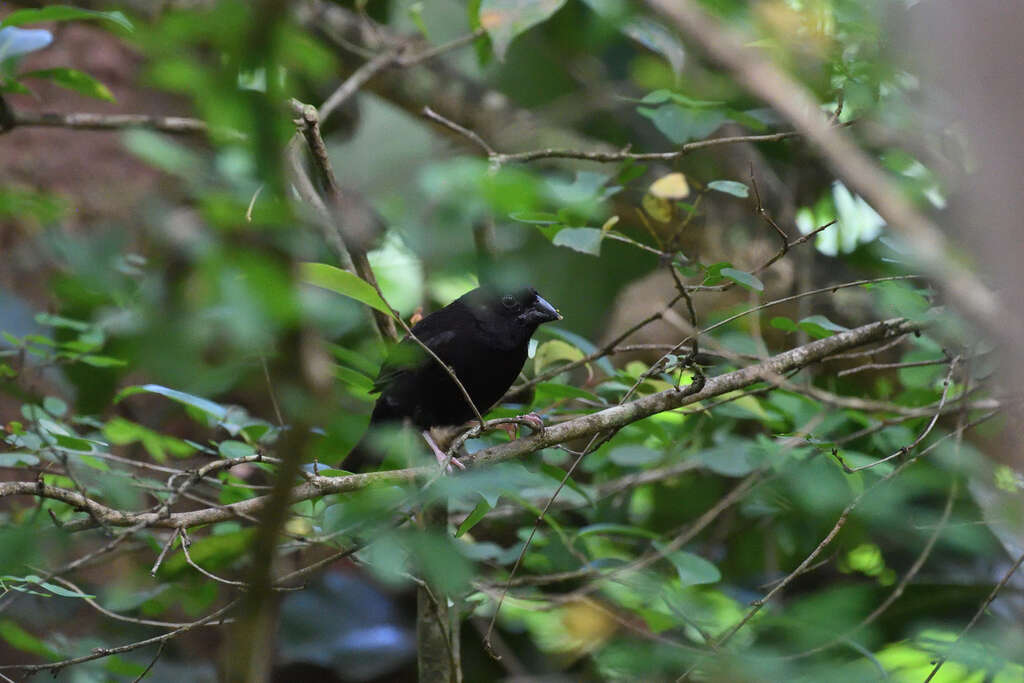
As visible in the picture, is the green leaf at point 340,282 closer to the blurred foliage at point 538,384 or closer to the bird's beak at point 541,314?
the blurred foliage at point 538,384

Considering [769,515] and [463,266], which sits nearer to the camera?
[463,266]

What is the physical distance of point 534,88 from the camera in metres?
6.33

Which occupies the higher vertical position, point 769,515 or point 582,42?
point 582,42

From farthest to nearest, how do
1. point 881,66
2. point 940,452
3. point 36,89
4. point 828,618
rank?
point 36,89 < point 940,452 < point 881,66 < point 828,618

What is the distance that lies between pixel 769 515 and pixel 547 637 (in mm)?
1145

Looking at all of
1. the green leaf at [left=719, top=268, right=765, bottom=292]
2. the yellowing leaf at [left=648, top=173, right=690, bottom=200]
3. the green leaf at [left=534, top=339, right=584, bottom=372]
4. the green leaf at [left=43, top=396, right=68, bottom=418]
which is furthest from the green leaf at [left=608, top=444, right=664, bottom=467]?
the green leaf at [left=43, top=396, right=68, bottom=418]

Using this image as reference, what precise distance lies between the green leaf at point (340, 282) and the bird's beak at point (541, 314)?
1530mm

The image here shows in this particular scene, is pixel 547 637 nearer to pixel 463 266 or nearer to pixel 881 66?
pixel 881 66

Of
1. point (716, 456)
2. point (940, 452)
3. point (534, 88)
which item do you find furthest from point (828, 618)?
point (534, 88)

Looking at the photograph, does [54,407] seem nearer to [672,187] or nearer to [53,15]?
[53,15]

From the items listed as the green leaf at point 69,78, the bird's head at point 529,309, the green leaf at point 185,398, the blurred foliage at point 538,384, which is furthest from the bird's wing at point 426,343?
the green leaf at point 69,78

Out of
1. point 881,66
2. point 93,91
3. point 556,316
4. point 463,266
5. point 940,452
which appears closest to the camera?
point 463,266

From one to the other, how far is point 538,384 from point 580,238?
26.2 inches

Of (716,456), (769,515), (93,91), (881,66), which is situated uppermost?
(881,66)
